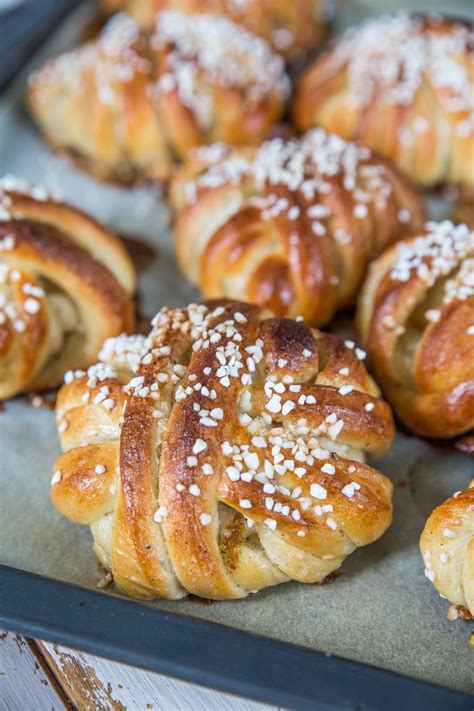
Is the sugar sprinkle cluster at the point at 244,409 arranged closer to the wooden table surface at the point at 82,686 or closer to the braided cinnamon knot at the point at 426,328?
the braided cinnamon knot at the point at 426,328

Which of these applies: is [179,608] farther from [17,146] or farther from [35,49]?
[35,49]

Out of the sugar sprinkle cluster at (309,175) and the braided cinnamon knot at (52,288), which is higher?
the braided cinnamon knot at (52,288)

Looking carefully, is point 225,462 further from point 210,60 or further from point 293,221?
point 210,60

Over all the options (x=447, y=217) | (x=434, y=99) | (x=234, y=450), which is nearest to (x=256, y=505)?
(x=234, y=450)

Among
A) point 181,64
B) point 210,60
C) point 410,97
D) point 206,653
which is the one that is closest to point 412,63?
point 410,97

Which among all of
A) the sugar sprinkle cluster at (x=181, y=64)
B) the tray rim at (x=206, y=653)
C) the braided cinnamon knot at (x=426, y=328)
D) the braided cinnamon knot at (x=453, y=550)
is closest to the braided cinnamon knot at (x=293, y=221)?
the braided cinnamon knot at (x=426, y=328)

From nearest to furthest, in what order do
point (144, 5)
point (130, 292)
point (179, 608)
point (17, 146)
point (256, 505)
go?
point (256, 505) → point (179, 608) → point (130, 292) → point (17, 146) → point (144, 5)

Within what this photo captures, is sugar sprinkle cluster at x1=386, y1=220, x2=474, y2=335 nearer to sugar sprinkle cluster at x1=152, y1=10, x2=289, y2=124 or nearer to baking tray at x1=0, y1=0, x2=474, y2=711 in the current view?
baking tray at x1=0, y1=0, x2=474, y2=711
